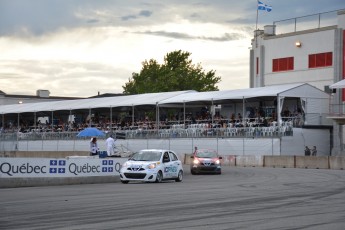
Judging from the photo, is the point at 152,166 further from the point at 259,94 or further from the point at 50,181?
the point at 259,94

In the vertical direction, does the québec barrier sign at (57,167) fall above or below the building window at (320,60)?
below

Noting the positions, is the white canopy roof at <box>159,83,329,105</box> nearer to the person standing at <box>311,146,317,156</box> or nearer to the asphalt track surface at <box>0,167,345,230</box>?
the person standing at <box>311,146,317,156</box>

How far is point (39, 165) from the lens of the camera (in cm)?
2739

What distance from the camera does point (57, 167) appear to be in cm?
2808

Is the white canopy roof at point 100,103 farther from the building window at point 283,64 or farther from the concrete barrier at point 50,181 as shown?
the concrete barrier at point 50,181

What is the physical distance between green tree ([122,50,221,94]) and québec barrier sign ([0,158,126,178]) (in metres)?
68.3

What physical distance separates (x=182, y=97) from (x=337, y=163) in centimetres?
2121

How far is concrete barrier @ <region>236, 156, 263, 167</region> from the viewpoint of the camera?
48934mm

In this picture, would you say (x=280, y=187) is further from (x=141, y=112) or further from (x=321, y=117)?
(x=141, y=112)

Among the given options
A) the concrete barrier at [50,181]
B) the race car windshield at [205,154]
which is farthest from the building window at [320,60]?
the concrete barrier at [50,181]

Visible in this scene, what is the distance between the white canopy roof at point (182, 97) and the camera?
5369 cm

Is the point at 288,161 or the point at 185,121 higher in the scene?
the point at 185,121

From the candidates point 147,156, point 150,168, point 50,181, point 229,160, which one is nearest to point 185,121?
point 229,160

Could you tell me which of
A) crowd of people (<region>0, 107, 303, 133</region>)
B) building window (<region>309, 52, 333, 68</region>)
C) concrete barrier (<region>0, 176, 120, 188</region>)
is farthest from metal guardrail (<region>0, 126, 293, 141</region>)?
concrete barrier (<region>0, 176, 120, 188</region>)
